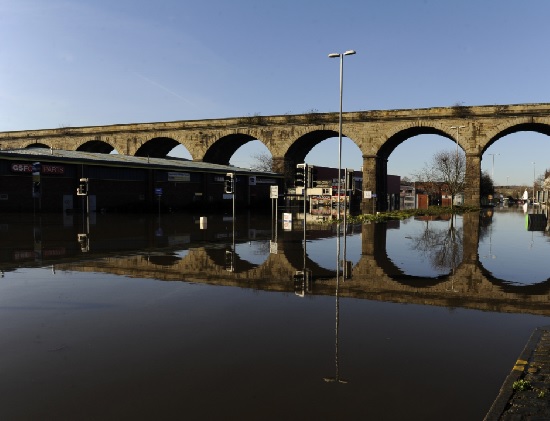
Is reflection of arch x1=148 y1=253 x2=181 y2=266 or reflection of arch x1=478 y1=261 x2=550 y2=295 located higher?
reflection of arch x1=148 y1=253 x2=181 y2=266

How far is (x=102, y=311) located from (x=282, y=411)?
4.42 metres

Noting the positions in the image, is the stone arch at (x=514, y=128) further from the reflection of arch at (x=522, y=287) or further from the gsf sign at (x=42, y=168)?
the gsf sign at (x=42, y=168)

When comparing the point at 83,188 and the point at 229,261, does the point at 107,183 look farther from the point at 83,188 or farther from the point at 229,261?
the point at 229,261

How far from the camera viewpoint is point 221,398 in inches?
164

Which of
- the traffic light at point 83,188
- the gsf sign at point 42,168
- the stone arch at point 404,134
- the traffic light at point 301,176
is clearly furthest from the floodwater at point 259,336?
the stone arch at point 404,134

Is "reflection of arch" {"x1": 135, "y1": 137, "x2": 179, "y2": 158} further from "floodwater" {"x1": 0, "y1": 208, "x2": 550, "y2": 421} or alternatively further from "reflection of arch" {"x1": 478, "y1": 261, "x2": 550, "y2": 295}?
"reflection of arch" {"x1": 478, "y1": 261, "x2": 550, "y2": 295}

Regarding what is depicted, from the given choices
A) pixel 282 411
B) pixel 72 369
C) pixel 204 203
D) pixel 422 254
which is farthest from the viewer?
pixel 204 203

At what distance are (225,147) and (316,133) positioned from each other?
1401 centimetres

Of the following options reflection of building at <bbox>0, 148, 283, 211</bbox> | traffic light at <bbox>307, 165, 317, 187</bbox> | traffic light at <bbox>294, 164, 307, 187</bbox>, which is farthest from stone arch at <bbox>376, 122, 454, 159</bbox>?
traffic light at <bbox>294, 164, 307, 187</bbox>

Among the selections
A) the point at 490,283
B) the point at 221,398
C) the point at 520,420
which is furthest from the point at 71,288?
the point at 490,283

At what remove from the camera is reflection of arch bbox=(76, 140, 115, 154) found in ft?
215

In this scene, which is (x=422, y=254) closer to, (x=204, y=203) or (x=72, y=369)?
(x=72, y=369)

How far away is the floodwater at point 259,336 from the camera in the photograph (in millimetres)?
4109

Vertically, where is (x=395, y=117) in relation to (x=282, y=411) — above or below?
above
